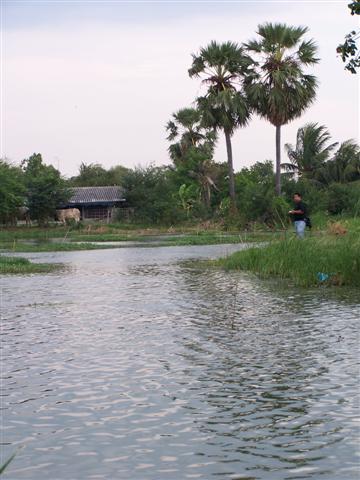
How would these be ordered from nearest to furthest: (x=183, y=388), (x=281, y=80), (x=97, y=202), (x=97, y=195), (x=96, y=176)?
(x=183, y=388), (x=281, y=80), (x=97, y=202), (x=97, y=195), (x=96, y=176)

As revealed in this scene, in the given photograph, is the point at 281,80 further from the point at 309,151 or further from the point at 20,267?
the point at 20,267

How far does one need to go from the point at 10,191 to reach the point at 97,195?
14.3 m

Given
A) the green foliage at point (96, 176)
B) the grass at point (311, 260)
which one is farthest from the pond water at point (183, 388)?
the green foliage at point (96, 176)

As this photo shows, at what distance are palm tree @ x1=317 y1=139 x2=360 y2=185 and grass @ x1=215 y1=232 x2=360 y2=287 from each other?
124 ft

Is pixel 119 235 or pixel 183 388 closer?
pixel 183 388

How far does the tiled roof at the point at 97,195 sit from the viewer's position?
220 feet

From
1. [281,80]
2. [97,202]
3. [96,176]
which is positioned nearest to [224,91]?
[281,80]

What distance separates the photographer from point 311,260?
15797 millimetres

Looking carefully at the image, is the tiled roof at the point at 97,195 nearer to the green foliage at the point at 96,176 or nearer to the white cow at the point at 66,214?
the white cow at the point at 66,214

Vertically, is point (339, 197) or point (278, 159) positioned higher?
point (278, 159)

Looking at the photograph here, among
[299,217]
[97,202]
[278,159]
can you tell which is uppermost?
[278,159]

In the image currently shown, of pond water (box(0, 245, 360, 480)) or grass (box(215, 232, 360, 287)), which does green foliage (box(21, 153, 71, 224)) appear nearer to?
grass (box(215, 232, 360, 287))

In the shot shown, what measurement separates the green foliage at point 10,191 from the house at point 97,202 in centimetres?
530

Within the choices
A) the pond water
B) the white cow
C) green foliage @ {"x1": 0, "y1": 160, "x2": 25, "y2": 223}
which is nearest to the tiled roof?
the white cow
